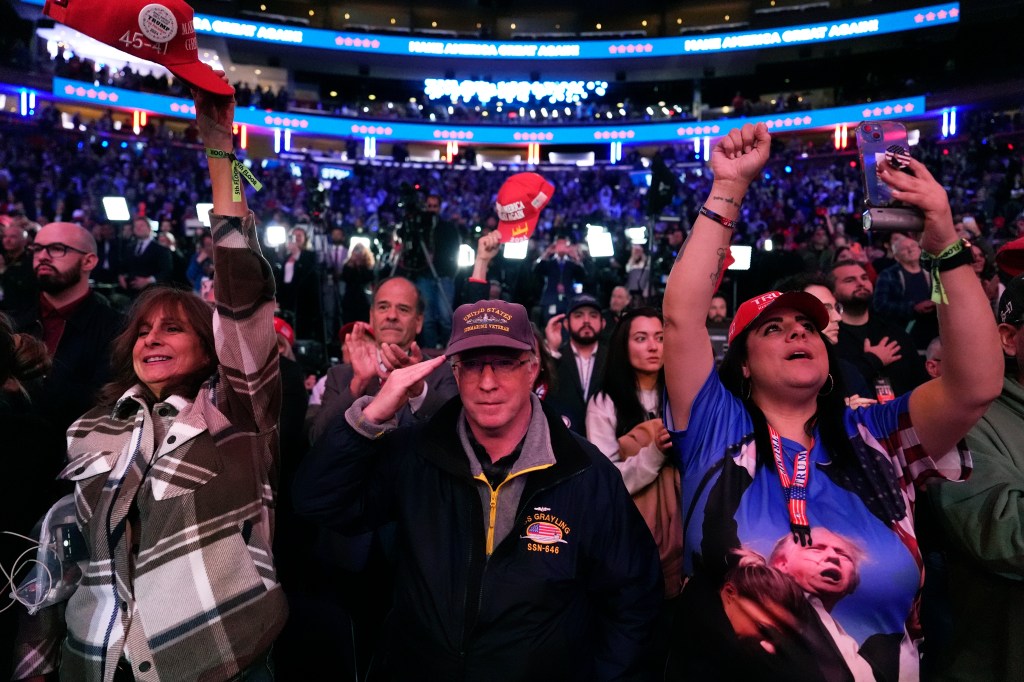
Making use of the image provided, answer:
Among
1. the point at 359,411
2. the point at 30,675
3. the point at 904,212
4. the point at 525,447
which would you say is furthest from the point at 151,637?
the point at 904,212

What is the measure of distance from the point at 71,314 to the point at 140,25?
2.09 meters

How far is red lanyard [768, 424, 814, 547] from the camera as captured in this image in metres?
1.83

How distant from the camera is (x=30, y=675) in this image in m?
2.07

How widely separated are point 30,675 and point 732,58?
3400 centimetres

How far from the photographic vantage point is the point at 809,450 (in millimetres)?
2004

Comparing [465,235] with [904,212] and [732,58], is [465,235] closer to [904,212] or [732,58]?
[904,212]

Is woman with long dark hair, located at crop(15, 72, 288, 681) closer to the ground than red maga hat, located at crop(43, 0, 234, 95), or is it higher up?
closer to the ground

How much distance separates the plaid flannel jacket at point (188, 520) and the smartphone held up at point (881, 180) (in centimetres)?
153

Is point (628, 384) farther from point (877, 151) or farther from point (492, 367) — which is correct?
point (877, 151)

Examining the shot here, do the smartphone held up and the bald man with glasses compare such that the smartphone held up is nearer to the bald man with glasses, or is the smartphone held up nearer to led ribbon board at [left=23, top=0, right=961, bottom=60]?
the bald man with glasses

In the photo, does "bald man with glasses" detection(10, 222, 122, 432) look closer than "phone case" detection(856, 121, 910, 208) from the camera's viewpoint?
No

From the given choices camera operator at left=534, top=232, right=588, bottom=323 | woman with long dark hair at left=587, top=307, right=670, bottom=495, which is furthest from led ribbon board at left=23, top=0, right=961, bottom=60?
woman with long dark hair at left=587, top=307, right=670, bottom=495

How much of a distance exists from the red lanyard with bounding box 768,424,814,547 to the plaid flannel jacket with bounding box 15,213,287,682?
136 cm

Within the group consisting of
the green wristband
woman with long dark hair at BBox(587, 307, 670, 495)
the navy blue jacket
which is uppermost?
the green wristband
